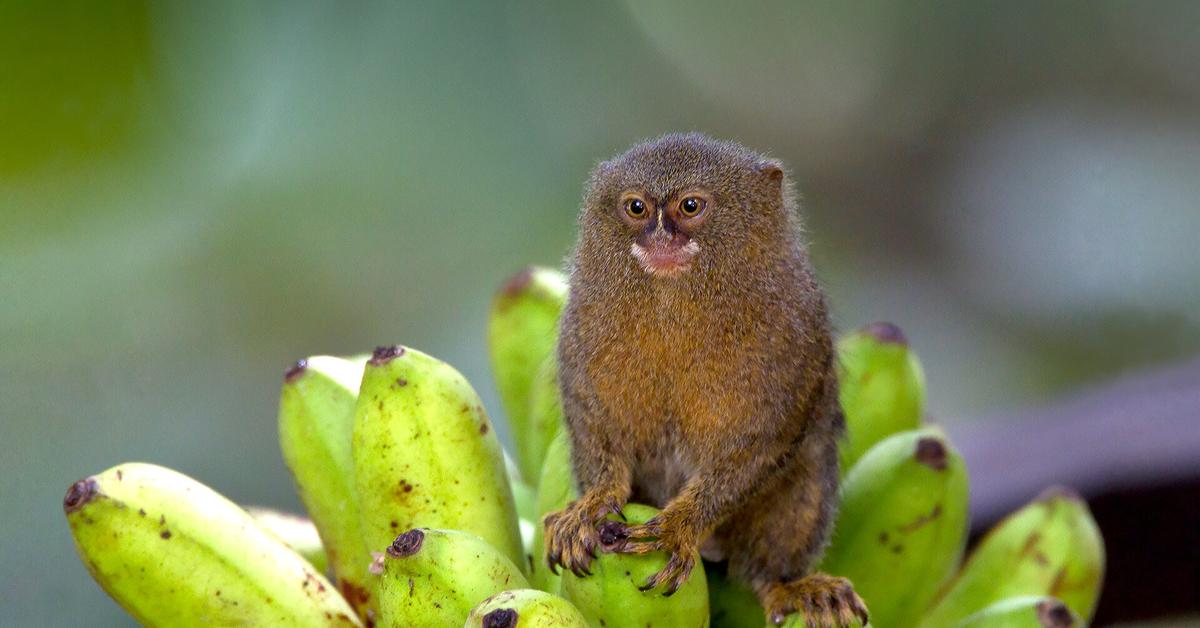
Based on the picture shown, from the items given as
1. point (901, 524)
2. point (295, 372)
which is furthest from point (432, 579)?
point (901, 524)

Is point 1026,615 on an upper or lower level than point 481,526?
lower

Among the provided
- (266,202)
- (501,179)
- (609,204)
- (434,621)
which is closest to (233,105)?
(266,202)

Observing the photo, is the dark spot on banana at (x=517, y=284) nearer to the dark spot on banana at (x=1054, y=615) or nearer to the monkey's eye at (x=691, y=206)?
the monkey's eye at (x=691, y=206)

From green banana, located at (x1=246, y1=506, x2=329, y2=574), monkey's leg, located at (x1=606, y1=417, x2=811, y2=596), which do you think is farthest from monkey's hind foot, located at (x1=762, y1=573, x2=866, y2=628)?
green banana, located at (x1=246, y1=506, x2=329, y2=574)

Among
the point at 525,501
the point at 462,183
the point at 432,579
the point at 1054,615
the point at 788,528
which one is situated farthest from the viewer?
the point at 462,183

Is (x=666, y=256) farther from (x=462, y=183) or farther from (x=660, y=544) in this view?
(x=462, y=183)

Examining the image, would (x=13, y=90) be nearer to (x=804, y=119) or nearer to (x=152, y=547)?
(x=152, y=547)
